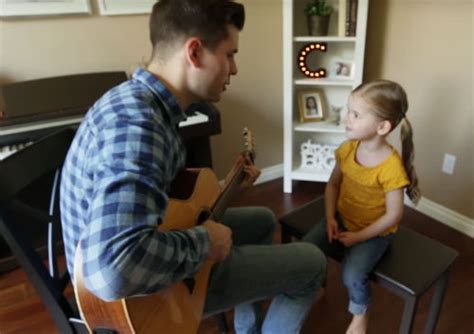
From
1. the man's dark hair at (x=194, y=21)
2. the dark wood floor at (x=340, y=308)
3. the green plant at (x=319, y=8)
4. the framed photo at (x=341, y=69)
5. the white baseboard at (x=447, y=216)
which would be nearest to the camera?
the man's dark hair at (x=194, y=21)

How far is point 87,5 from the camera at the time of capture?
187 cm

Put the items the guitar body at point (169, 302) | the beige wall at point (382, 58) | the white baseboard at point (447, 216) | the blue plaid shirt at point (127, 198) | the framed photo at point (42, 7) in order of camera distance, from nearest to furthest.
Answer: the blue plaid shirt at point (127, 198) < the guitar body at point (169, 302) < the framed photo at point (42, 7) < the beige wall at point (382, 58) < the white baseboard at point (447, 216)

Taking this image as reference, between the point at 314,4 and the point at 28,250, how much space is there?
1.89m

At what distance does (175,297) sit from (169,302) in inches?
0.8

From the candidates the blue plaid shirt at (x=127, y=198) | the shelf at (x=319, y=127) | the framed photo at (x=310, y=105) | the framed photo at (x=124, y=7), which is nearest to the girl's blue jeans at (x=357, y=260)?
the blue plaid shirt at (x=127, y=198)

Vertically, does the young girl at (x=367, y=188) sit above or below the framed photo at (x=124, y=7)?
below

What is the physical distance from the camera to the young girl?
1.27 m

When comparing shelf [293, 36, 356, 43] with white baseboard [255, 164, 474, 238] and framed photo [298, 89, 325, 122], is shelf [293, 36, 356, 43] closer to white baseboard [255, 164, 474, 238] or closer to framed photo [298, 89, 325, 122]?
framed photo [298, 89, 325, 122]

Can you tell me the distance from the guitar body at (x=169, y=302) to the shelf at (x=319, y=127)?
4.55ft

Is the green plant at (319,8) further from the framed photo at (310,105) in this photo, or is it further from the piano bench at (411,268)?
the piano bench at (411,268)

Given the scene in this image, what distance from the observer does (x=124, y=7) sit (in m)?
1.95

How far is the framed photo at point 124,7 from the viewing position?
191cm

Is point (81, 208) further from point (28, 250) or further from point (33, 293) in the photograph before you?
point (33, 293)

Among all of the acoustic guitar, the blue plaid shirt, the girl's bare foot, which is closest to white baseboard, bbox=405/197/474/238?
the girl's bare foot
